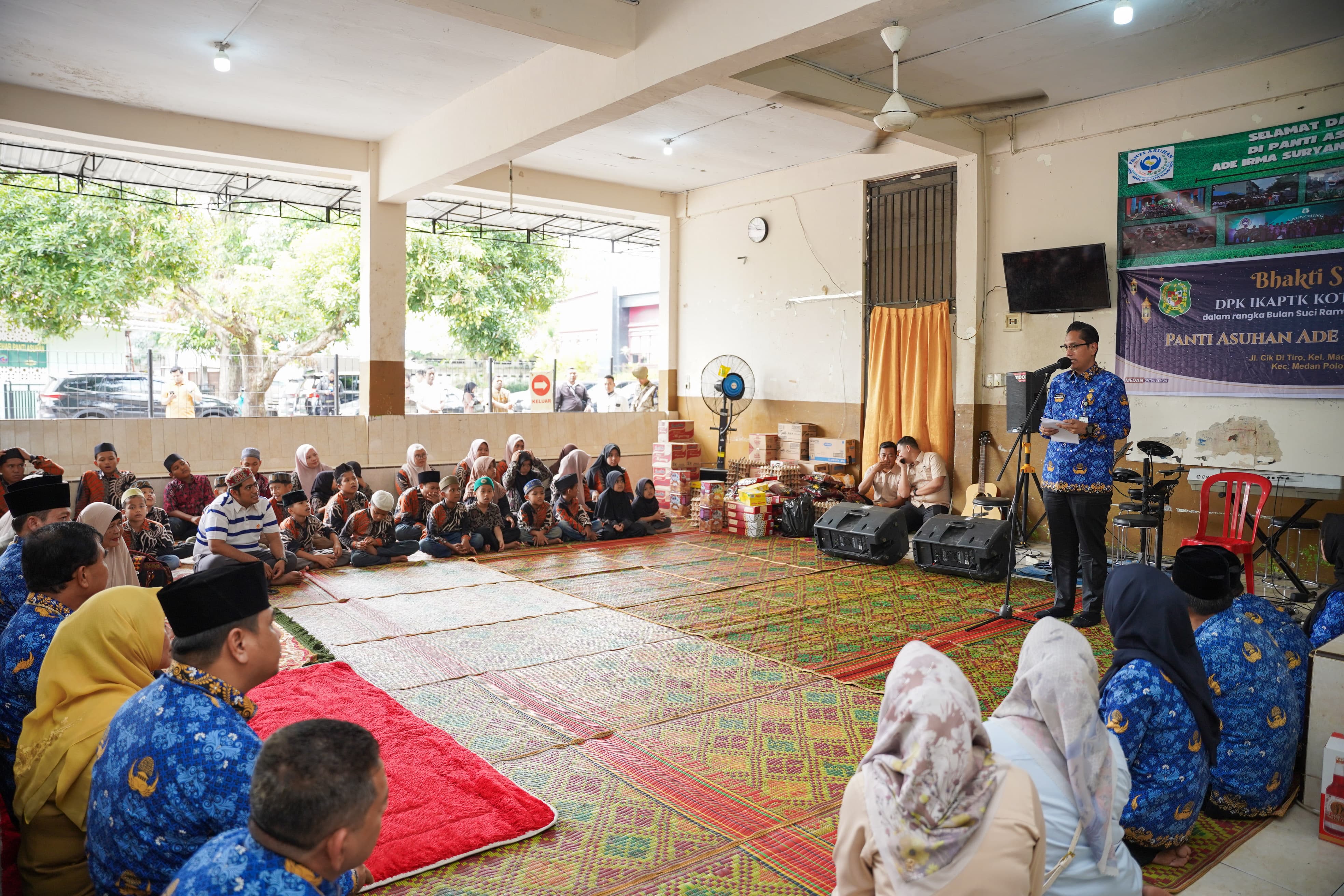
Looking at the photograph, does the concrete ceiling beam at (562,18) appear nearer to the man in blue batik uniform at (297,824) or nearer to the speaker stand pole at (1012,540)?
the speaker stand pole at (1012,540)

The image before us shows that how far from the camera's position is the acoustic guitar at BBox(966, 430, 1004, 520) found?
24.3 ft

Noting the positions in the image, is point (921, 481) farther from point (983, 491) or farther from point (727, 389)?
point (727, 389)

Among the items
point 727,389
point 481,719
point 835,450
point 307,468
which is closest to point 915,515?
point 835,450

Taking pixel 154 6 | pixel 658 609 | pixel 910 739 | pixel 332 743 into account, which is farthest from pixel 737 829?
pixel 154 6

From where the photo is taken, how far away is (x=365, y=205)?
29.6ft

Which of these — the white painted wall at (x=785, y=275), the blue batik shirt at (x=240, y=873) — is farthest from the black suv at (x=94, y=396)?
the blue batik shirt at (x=240, y=873)

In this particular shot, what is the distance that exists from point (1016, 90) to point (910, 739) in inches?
274

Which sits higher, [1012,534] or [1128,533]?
[1012,534]

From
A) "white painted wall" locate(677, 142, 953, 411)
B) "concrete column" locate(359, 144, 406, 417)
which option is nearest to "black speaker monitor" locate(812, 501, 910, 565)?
"white painted wall" locate(677, 142, 953, 411)

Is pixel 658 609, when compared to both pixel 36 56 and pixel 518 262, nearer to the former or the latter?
pixel 36 56

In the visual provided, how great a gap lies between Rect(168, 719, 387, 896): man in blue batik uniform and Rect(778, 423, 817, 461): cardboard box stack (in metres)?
8.24

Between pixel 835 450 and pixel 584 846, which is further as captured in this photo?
pixel 835 450

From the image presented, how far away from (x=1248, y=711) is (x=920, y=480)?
17.8 ft

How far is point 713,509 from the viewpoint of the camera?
859 cm
